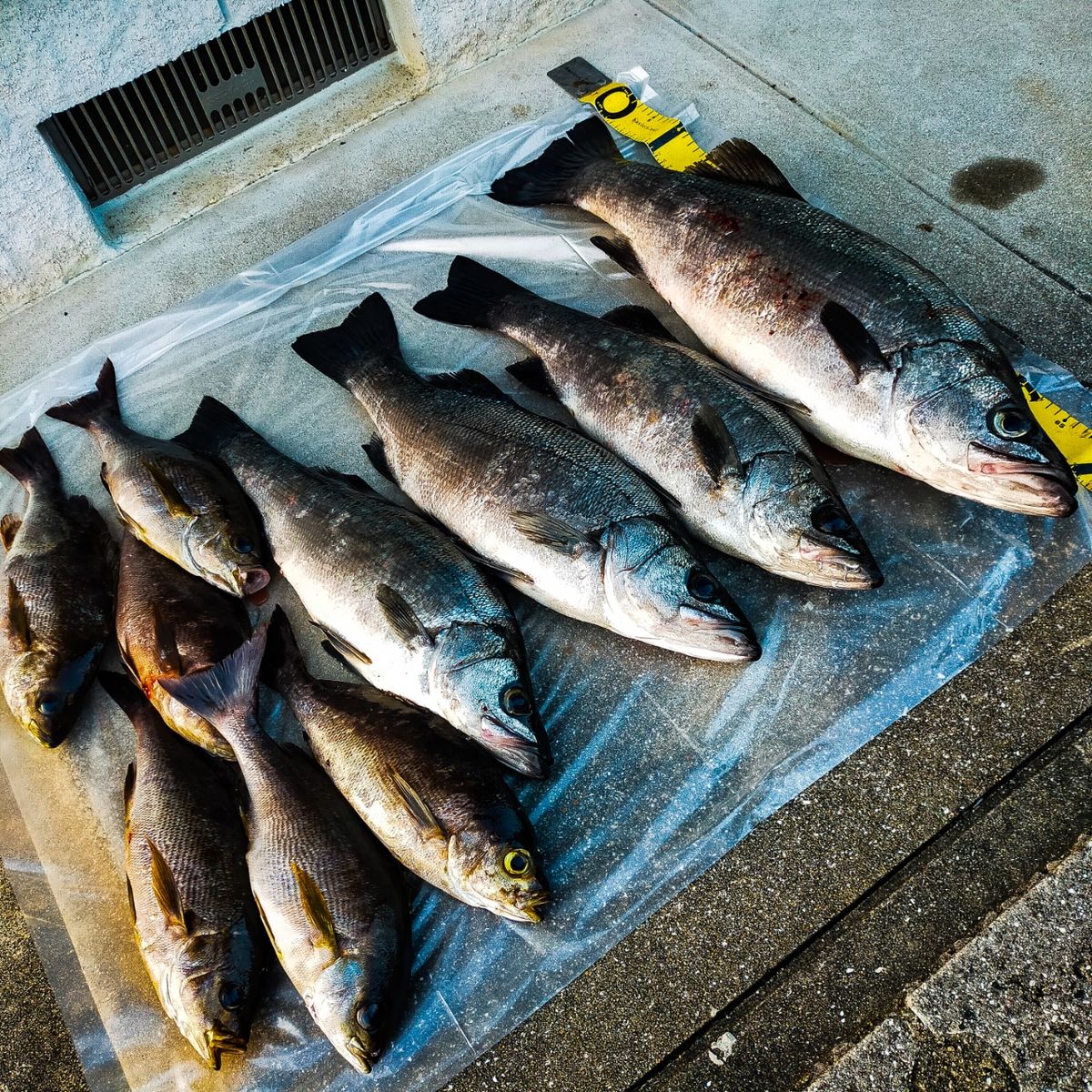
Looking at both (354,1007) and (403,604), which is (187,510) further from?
(354,1007)

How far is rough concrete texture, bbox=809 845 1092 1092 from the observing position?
2361 millimetres

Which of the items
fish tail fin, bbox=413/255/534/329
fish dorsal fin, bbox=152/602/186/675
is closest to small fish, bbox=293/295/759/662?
fish tail fin, bbox=413/255/534/329

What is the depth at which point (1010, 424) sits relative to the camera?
2924 millimetres

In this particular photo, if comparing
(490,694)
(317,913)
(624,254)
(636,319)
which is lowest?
(317,913)

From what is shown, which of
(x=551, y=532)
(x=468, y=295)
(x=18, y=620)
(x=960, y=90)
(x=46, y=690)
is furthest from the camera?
(x=960, y=90)

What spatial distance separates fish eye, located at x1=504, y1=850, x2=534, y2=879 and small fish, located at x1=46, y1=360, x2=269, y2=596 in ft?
4.40

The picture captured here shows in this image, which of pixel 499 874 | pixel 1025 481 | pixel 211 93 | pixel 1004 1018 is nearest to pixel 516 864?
pixel 499 874

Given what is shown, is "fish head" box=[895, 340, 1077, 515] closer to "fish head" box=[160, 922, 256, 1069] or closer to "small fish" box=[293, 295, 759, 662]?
"small fish" box=[293, 295, 759, 662]

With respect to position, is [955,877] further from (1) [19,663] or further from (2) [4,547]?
(2) [4,547]

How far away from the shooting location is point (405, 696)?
2957 millimetres

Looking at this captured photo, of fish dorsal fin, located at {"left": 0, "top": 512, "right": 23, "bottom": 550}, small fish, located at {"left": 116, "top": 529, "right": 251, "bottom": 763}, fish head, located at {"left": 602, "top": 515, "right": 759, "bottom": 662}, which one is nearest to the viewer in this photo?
fish head, located at {"left": 602, "top": 515, "right": 759, "bottom": 662}

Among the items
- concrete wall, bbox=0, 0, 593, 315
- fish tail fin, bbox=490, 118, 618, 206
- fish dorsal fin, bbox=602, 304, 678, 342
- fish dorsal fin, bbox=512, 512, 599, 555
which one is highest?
concrete wall, bbox=0, 0, 593, 315

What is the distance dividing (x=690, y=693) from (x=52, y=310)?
3548mm

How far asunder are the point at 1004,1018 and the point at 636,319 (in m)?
2.61
